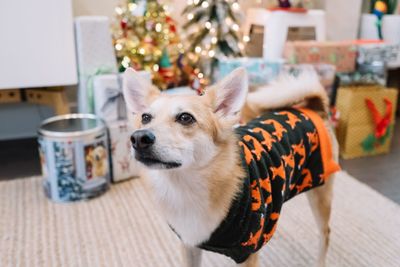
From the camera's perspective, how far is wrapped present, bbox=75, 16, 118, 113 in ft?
6.19

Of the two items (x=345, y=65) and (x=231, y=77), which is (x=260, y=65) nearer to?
(x=345, y=65)

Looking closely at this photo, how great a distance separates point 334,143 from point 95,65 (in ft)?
4.05

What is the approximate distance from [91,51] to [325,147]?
1.25 m

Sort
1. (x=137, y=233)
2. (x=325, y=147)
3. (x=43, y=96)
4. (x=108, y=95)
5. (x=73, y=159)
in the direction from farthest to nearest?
(x=43, y=96), (x=108, y=95), (x=73, y=159), (x=137, y=233), (x=325, y=147)

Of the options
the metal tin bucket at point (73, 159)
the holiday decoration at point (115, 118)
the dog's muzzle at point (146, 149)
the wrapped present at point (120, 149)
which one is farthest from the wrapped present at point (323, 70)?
the dog's muzzle at point (146, 149)

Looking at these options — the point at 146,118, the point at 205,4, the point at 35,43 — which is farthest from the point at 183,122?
the point at 205,4

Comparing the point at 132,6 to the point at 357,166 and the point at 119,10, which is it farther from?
the point at 357,166

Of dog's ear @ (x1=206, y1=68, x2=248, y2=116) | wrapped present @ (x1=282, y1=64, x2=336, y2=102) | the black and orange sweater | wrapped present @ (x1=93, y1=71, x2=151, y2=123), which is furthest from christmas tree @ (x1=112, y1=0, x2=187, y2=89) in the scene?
dog's ear @ (x1=206, y1=68, x2=248, y2=116)

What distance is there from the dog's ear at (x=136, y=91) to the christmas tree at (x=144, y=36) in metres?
1.12

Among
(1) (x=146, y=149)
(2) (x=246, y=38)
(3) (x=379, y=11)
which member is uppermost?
(3) (x=379, y=11)

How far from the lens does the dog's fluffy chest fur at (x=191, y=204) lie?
3.05ft

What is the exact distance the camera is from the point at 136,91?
3.57 feet

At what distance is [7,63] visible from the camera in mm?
1777

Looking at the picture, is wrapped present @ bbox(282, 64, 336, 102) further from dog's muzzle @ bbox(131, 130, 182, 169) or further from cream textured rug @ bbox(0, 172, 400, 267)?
dog's muzzle @ bbox(131, 130, 182, 169)
